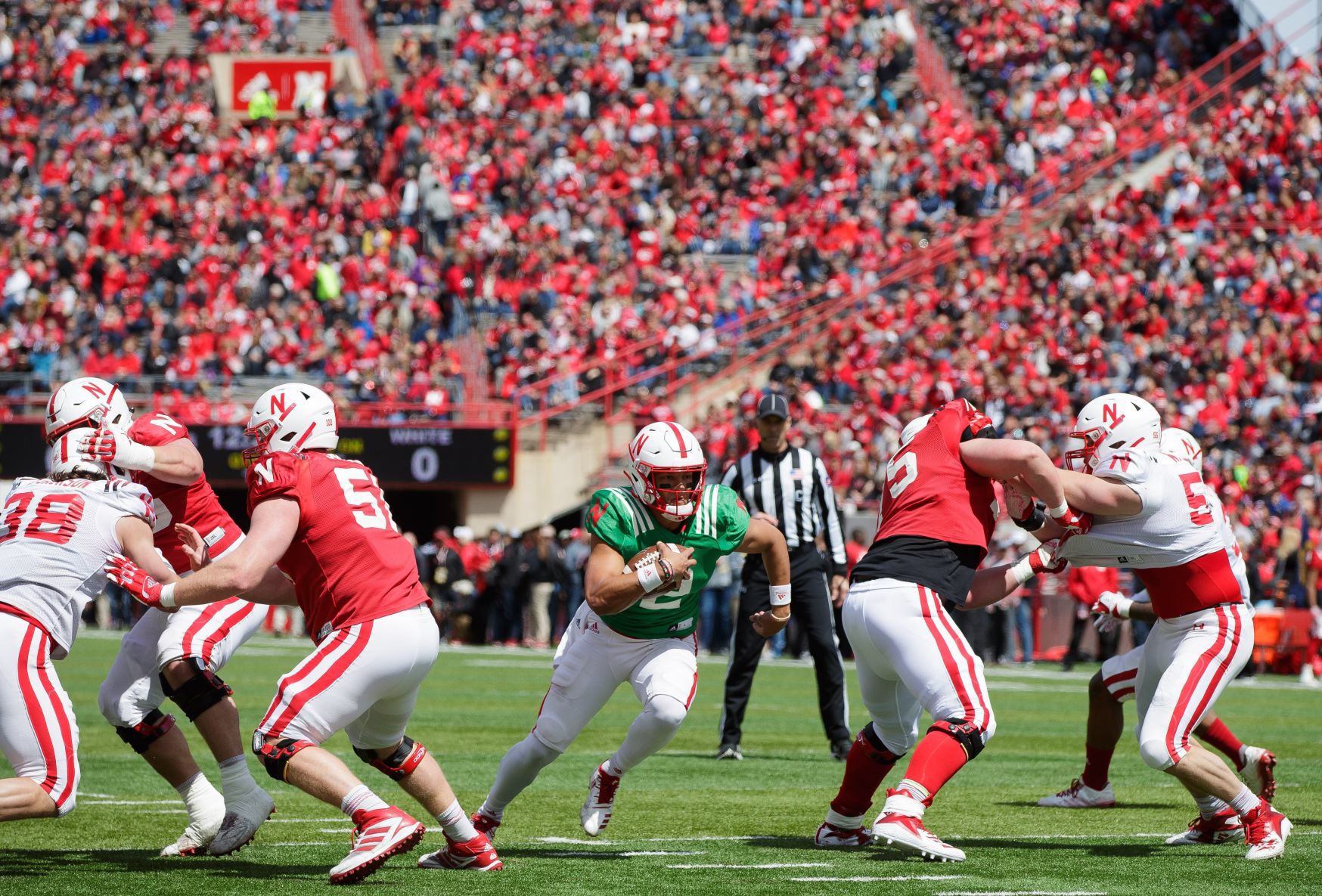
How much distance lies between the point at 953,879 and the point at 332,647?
2.25 m

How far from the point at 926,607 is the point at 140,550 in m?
2.82

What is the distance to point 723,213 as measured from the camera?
2914 cm

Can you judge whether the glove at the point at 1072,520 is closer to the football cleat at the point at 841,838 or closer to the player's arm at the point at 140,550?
the football cleat at the point at 841,838

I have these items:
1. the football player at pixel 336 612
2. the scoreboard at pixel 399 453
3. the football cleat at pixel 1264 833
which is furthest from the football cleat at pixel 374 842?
the scoreboard at pixel 399 453

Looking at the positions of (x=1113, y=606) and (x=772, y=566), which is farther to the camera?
(x=1113, y=606)

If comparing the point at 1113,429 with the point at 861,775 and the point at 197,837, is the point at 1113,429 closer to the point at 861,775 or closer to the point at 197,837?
the point at 861,775

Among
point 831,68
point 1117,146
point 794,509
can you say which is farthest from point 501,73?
point 794,509

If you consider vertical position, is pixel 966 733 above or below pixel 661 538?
below

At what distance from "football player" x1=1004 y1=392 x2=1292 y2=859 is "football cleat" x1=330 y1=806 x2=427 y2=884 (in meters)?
2.71

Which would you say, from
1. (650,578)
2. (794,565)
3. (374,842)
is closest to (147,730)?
(374,842)

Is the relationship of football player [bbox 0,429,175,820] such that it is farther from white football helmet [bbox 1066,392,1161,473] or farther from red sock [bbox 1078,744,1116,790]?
red sock [bbox 1078,744,1116,790]

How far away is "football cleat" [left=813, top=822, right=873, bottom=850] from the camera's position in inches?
282

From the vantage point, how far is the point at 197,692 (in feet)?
23.2

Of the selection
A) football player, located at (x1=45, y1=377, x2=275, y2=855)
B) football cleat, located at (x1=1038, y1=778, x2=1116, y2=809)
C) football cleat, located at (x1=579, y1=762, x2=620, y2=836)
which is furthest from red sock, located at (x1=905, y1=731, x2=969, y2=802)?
football player, located at (x1=45, y1=377, x2=275, y2=855)
